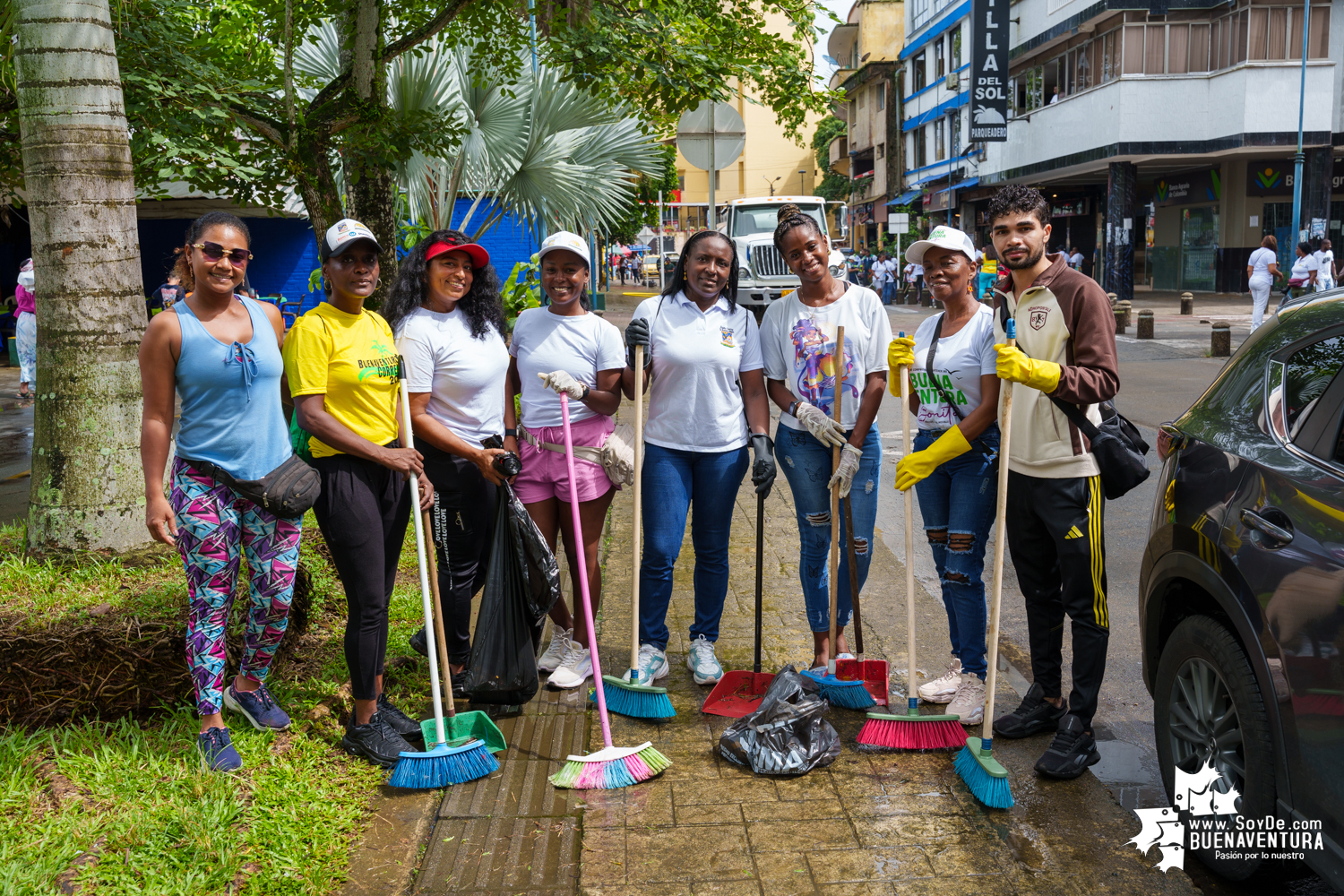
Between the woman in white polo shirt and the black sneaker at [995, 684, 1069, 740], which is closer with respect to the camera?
the black sneaker at [995, 684, 1069, 740]

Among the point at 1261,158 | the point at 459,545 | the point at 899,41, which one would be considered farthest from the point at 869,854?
the point at 899,41

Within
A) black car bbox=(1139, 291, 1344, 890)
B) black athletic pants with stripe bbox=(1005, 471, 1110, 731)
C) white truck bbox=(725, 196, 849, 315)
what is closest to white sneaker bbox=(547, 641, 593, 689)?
black athletic pants with stripe bbox=(1005, 471, 1110, 731)

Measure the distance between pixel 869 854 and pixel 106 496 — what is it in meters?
3.51

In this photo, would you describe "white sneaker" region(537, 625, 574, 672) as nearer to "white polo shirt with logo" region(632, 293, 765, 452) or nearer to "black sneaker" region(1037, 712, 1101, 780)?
"white polo shirt with logo" region(632, 293, 765, 452)

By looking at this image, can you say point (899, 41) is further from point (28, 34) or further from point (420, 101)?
point (28, 34)

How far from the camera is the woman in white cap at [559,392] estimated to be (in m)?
4.36

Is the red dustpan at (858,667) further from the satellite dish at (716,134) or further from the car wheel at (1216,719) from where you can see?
the satellite dish at (716,134)

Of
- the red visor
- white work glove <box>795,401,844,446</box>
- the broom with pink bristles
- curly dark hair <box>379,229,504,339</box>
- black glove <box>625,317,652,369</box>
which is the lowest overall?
the broom with pink bristles

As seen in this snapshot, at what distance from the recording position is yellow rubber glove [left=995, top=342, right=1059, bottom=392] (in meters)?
3.41

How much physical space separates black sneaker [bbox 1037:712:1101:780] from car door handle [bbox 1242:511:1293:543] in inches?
45.5

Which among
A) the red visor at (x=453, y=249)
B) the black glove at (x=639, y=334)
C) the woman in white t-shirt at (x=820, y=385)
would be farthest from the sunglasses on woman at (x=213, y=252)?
the woman in white t-shirt at (x=820, y=385)

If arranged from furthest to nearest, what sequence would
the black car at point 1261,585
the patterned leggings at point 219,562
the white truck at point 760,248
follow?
the white truck at point 760,248
the patterned leggings at point 219,562
the black car at point 1261,585

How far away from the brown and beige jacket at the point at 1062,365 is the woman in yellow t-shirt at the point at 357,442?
7.02 feet

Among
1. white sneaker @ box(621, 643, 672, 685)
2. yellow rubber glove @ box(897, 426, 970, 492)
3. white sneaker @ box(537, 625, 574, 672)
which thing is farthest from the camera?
white sneaker @ box(537, 625, 574, 672)
